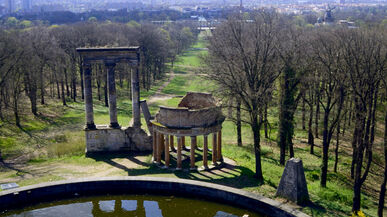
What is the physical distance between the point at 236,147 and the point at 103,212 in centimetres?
1517

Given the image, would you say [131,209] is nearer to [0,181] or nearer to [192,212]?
[192,212]

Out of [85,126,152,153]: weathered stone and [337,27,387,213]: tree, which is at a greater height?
[337,27,387,213]: tree

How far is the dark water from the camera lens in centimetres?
2108

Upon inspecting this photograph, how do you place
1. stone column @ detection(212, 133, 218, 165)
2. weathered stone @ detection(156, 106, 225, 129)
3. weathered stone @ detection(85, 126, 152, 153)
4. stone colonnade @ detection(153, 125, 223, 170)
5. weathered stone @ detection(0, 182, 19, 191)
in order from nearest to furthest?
1. weathered stone @ detection(0, 182, 19, 191)
2. weathered stone @ detection(156, 106, 225, 129)
3. stone colonnade @ detection(153, 125, 223, 170)
4. stone column @ detection(212, 133, 218, 165)
5. weathered stone @ detection(85, 126, 152, 153)

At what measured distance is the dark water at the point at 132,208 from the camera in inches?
830

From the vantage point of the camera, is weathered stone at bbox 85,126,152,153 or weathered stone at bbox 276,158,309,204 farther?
weathered stone at bbox 85,126,152,153

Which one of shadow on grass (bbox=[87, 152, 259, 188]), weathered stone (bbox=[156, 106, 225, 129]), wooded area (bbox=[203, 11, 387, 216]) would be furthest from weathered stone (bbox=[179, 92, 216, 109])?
shadow on grass (bbox=[87, 152, 259, 188])

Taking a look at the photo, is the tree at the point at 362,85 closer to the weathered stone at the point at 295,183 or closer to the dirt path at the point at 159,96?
the weathered stone at the point at 295,183

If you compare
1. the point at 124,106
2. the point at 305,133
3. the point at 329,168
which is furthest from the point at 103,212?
the point at 124,106

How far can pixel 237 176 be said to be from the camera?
25.1 metres

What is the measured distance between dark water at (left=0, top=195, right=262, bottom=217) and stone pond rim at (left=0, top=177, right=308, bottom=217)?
15.8 inches

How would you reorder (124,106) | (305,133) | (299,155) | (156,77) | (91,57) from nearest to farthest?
(91,57) < (299,155) < (305,133) < (124,106) < (156,77)

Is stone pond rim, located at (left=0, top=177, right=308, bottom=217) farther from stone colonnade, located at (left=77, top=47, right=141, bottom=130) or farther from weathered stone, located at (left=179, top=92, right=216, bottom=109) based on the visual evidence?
weathered stone, located at (left=179, top=92, right=216, bottom=109)

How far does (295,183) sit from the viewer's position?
820 inches
